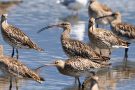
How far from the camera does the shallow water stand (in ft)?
42.8

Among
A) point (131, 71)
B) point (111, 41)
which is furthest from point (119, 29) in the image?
point (131, 71)

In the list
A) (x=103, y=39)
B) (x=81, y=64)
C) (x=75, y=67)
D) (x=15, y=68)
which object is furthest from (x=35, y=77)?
(x=103, y=39)

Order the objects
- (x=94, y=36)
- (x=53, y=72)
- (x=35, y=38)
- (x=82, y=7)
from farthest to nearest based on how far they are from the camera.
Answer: (x=82, y=7) → (x=35, y=38) → (x=94, y=36) → (x=53, y=72)

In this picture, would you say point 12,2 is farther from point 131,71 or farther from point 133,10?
point 131,71

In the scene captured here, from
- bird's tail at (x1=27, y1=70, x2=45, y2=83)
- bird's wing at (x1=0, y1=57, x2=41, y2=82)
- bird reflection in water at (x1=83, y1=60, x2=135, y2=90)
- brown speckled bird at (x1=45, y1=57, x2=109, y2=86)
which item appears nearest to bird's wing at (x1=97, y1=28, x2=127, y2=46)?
bird reflection in water at (x1=83, y1=60, x2=135, y2=90)

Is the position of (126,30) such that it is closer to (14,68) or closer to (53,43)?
(53,43)

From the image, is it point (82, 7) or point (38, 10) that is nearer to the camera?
point (38, 10)

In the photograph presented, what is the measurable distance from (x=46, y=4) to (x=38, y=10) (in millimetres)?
1334

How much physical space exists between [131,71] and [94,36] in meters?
1.71

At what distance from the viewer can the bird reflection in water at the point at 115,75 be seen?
1300cm

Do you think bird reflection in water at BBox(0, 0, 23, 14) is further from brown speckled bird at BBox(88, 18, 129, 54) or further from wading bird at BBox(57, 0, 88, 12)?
brown speckled bird at BBox(88, 18, 129, 54)

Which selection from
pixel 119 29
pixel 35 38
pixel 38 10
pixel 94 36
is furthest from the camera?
pixel 38 10

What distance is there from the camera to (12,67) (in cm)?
1211

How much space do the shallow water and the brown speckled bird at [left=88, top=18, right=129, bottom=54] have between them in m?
0.41
